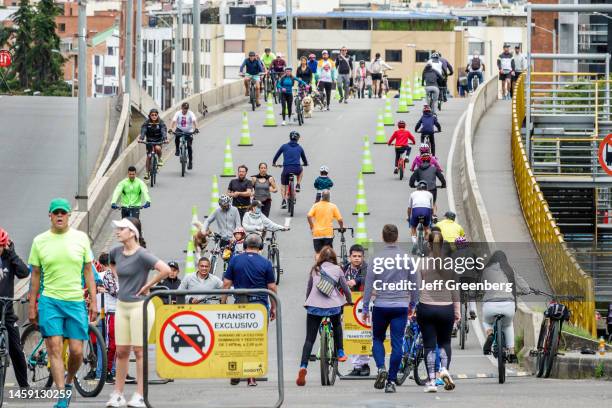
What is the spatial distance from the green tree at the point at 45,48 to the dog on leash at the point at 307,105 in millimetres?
78360

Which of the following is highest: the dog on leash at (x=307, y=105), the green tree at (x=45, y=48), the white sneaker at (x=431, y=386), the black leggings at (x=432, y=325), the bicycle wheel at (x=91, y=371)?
the green tree at (x=45, y=48)

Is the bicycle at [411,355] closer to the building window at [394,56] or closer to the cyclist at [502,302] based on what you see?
the cyclist at [502,302]

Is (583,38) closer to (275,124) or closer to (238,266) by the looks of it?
(275,124)

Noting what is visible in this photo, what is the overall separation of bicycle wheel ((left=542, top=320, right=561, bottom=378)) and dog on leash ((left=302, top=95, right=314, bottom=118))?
32728 mm

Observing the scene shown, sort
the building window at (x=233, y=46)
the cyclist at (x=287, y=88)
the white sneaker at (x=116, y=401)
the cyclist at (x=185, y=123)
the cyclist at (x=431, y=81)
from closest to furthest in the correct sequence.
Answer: the white sneaker at (x=116, y=401)
the cyclist at (x=185, y=123)
the cyclist at (x=287, y=88)
the cyclist at (x=431, y=81)
the building window at (x=233, y=46)

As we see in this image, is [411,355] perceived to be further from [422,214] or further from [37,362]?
[422,214]

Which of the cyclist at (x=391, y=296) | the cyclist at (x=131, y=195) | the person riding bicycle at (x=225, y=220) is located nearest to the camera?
the cyclist at (x=391, y=296)

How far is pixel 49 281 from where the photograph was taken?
1327cm

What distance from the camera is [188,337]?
1285cm

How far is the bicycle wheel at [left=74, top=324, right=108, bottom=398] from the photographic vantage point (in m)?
14.8

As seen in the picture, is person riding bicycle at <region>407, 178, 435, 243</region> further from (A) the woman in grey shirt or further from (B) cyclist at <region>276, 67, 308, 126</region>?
(B) cyclist at <region>276, 67, 308, 126</region>

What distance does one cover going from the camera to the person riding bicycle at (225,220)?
80.3 feet

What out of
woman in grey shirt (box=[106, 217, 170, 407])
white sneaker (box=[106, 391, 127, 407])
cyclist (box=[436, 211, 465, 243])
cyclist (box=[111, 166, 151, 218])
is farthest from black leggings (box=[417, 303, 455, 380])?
cyclist (box=[111, 166, 151, 218])

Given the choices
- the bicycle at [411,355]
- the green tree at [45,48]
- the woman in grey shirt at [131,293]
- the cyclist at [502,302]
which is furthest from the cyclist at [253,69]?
the green tree at [45,48]
